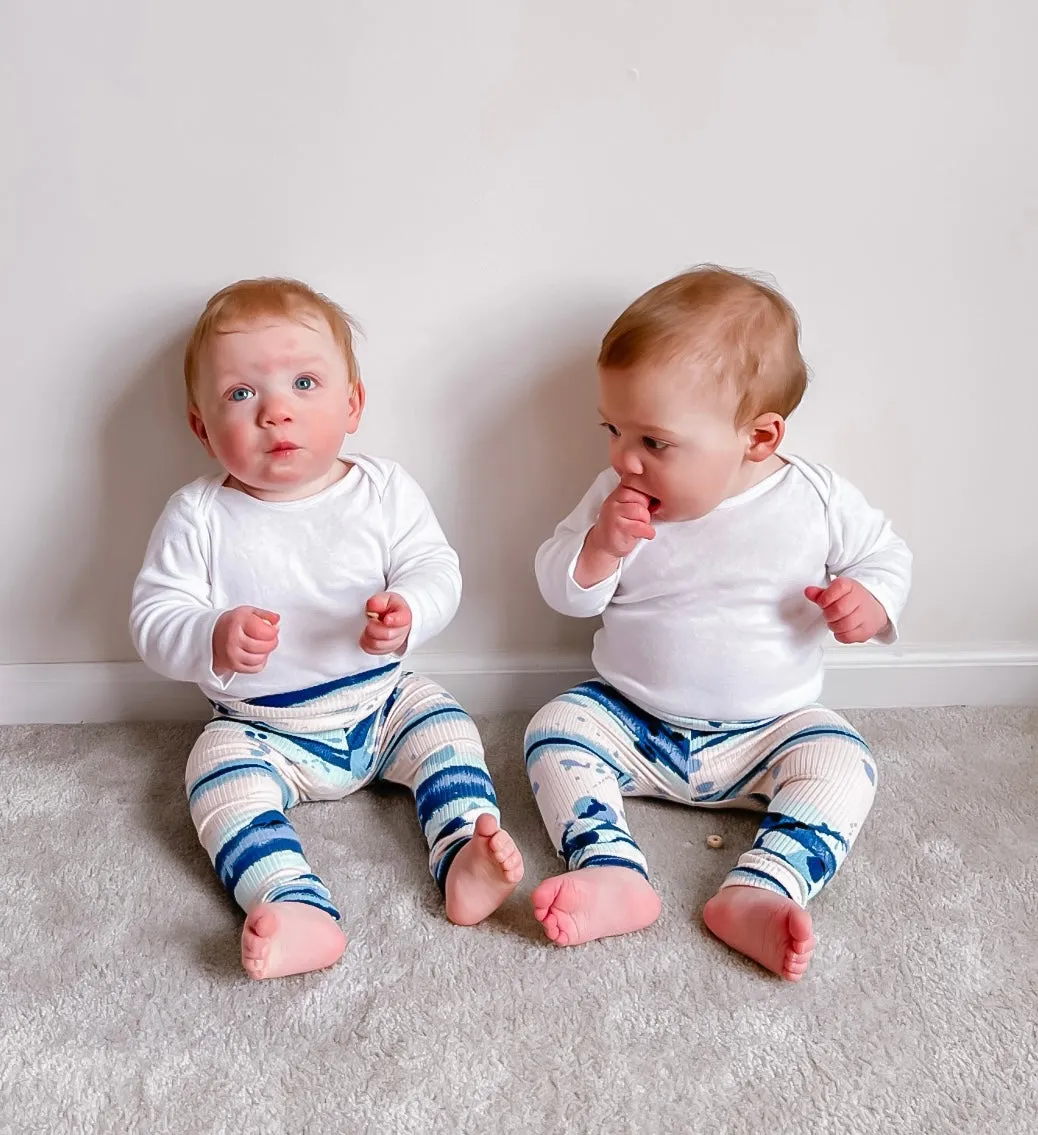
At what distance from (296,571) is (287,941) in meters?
0.38

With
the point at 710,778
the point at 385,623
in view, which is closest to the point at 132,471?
the point at 385,623

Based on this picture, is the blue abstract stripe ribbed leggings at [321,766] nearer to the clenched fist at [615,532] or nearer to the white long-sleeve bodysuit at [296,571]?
the white long-sleeve bodysuit at [296,571]

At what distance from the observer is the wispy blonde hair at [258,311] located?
103cm

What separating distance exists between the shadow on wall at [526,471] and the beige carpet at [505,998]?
0.28 meters

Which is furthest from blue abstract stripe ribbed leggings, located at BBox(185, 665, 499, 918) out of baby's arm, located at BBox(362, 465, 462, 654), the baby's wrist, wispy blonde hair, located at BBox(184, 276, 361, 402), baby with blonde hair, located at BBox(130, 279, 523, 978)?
wispy blonde hair, located at BBox(184, 276, 361, 402)

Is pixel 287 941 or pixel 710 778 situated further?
pixel 710 778

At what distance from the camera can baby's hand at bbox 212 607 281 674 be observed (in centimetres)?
98

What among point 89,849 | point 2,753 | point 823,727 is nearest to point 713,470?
point 823,727

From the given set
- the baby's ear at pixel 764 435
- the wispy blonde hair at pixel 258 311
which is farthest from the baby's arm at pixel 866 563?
the wispy blonde hair at pixel 258 311

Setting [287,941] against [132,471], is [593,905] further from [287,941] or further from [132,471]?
[132,471]

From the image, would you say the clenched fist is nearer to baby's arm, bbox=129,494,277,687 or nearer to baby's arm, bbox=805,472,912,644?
baby's arm, bbox=805,472,912,644

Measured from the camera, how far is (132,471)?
1.19 metres

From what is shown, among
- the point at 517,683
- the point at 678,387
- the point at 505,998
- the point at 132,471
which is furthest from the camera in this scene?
the point at 517,683

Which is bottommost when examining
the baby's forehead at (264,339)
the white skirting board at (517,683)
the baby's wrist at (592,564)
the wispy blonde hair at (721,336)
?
the white skirting board at (517,683)
